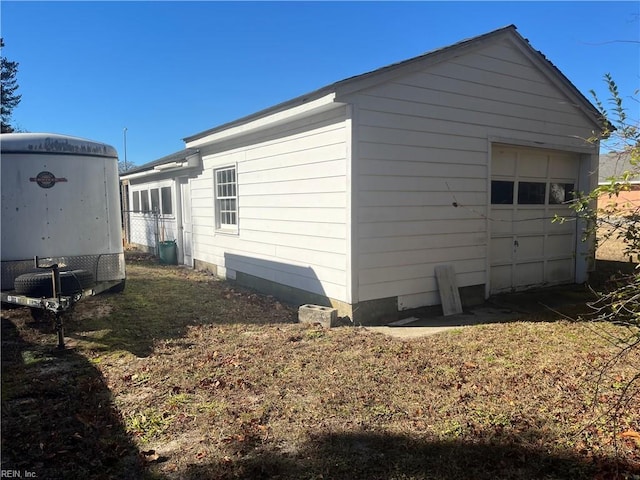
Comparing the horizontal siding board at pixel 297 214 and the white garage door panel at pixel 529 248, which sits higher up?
the horizontal siding board at pixel 297 214

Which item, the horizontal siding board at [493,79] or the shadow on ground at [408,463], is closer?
the shadow on ground at [408,463]

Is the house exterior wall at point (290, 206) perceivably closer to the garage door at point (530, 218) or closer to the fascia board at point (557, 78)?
the garage door at point (530, 218)

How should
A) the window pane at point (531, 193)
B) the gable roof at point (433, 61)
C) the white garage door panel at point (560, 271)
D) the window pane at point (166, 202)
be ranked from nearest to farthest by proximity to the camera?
1. the gable roof at point (433, 61)
2. the window pane at point (531, 193)
3. the white garage door panel at point (560, 271)
4. the window pane at point (166, 202)

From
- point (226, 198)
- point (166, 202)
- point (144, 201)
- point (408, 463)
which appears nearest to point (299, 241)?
point (226, 198)

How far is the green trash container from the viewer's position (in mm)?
12953

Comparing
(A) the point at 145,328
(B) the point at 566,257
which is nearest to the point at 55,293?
(A) the point at 145,328

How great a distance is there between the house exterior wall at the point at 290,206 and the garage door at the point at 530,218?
3.20 metres

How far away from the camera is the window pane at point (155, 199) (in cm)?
1444

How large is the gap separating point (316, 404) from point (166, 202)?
1159cm

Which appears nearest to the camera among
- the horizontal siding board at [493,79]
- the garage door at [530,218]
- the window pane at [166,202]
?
the horizontal siding board at [493,79]

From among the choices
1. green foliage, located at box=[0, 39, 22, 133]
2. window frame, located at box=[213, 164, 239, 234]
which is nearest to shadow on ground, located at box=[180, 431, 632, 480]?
window frame, located at box=[213, 164, 239, 234]

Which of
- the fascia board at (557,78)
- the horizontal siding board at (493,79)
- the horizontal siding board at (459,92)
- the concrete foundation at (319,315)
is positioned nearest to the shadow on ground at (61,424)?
the concrete foundation at (319,315)

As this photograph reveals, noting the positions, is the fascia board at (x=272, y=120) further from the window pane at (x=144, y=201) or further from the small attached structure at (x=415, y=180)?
the window pane at (x=144, y=201)

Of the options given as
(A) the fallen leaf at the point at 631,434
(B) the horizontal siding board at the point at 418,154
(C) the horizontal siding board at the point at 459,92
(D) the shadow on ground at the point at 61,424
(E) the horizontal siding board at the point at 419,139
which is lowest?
(D) the shadow on ground at the point at 61,424
